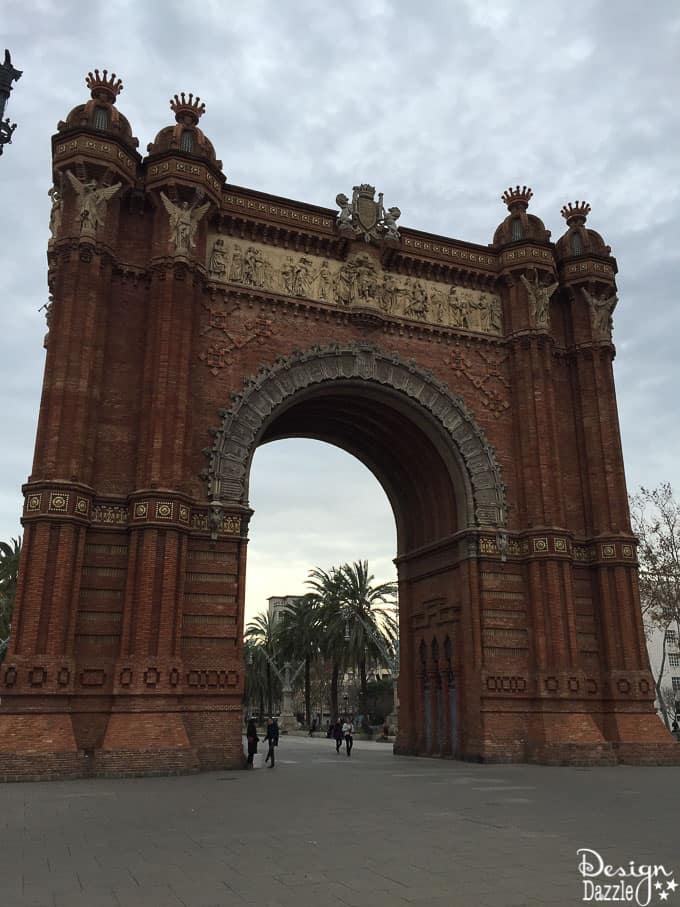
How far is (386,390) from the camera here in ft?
83.9

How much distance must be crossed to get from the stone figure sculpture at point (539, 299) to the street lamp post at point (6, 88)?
18298 mm

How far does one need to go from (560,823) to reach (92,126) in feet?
71.3

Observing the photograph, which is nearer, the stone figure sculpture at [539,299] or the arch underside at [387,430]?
the arch underside at [387,430]

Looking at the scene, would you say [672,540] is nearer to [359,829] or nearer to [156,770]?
[156,770]

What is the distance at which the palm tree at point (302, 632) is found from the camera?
4831 centimetres

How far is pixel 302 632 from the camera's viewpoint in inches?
1971

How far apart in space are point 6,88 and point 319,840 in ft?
47.3

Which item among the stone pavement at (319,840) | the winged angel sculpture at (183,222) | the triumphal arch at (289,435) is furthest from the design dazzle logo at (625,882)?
the winged angel sculpture at (183,222)

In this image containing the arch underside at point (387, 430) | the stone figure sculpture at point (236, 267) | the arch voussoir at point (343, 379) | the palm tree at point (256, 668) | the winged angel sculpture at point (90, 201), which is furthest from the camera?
the palm tree at point (256, 668)

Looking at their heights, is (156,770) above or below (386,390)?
below

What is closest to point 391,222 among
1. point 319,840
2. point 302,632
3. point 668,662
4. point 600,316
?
point 600,316

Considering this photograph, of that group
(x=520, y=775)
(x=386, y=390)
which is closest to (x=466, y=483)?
(x=386, y=390)

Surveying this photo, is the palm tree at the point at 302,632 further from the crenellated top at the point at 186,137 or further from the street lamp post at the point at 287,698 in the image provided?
the crenellated top at the point at 186,137

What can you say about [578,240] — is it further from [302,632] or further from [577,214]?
[302,632]
